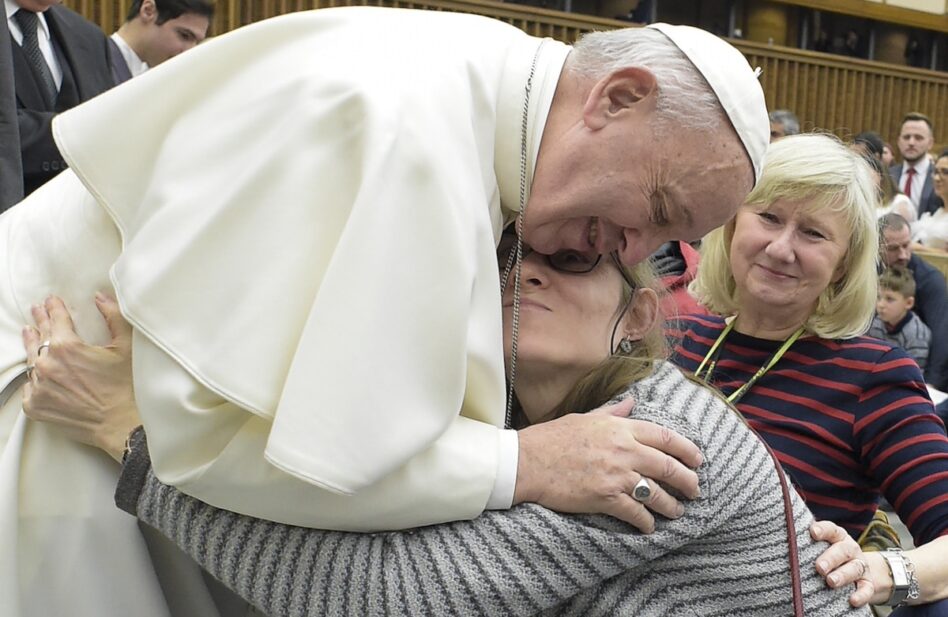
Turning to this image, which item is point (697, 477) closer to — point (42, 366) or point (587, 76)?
point (587, 76)

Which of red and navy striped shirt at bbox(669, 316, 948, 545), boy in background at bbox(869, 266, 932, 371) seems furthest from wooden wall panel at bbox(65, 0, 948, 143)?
red and navy striped shirt at bbox(669, 316, 948, 545)

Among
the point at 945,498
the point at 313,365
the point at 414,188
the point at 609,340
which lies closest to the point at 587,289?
the point at 609,340

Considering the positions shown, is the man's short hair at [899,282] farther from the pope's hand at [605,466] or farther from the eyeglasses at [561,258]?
the pope's hand at [605,466]

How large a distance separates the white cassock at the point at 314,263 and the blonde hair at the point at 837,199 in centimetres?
110

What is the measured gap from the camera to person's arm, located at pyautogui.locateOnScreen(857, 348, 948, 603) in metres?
1.83

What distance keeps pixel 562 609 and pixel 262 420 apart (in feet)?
1.47

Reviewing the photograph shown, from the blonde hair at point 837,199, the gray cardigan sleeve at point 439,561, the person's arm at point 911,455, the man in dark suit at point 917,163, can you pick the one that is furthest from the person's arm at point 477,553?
the man in dark suit at point 917,163

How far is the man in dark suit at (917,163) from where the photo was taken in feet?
26.5

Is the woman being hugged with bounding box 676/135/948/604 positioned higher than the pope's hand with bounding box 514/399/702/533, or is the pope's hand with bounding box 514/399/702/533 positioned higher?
the pope's hand with bounding box 514/399/702/533

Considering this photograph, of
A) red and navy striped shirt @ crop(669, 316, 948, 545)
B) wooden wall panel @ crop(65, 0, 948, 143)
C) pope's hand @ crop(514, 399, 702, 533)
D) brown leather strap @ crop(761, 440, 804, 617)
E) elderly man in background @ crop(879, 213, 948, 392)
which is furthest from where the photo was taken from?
wooden wall panel @ crop(65, 0, 948, 143)

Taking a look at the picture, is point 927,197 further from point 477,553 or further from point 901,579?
point 477,553

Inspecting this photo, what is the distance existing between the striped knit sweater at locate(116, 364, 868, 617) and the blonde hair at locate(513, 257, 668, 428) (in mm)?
39

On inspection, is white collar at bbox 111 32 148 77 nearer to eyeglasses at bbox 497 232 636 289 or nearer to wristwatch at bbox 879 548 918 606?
eyeglasses at bbox 497 232 636 289

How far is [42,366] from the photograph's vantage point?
140cm
